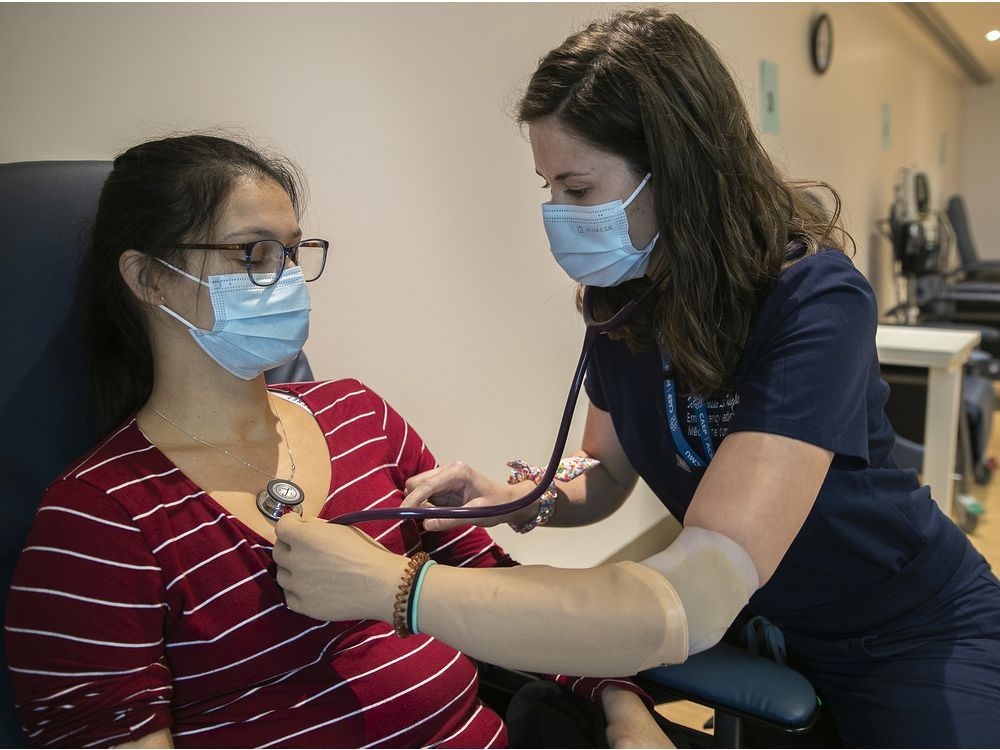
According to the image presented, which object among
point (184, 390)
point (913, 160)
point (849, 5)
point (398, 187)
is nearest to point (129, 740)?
point (184, 390)

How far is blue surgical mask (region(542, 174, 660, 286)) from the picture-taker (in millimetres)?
1056

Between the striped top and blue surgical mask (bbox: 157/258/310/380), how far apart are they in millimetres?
145

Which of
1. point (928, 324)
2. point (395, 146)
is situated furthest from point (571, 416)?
point (928, 324)

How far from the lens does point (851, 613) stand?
3.63 feet

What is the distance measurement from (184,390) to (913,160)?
21.1ft

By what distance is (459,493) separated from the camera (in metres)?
1.21

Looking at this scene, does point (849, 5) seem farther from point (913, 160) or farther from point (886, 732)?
point (886, 732)

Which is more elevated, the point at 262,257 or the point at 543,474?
the point at 262,257

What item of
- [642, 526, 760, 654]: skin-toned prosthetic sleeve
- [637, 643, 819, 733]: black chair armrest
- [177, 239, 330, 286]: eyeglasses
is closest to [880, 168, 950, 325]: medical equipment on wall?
[637, 643, 819, 733]: black chair armrest

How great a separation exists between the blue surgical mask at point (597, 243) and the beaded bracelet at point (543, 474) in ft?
1.09

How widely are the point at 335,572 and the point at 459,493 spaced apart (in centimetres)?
38

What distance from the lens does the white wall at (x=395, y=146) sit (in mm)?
1203

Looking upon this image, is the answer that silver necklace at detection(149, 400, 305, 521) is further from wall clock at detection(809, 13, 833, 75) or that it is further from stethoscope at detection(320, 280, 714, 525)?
wall clock at detection(809, 13, 833, 75)

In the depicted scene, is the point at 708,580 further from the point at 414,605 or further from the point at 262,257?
→ the point at 262,257
